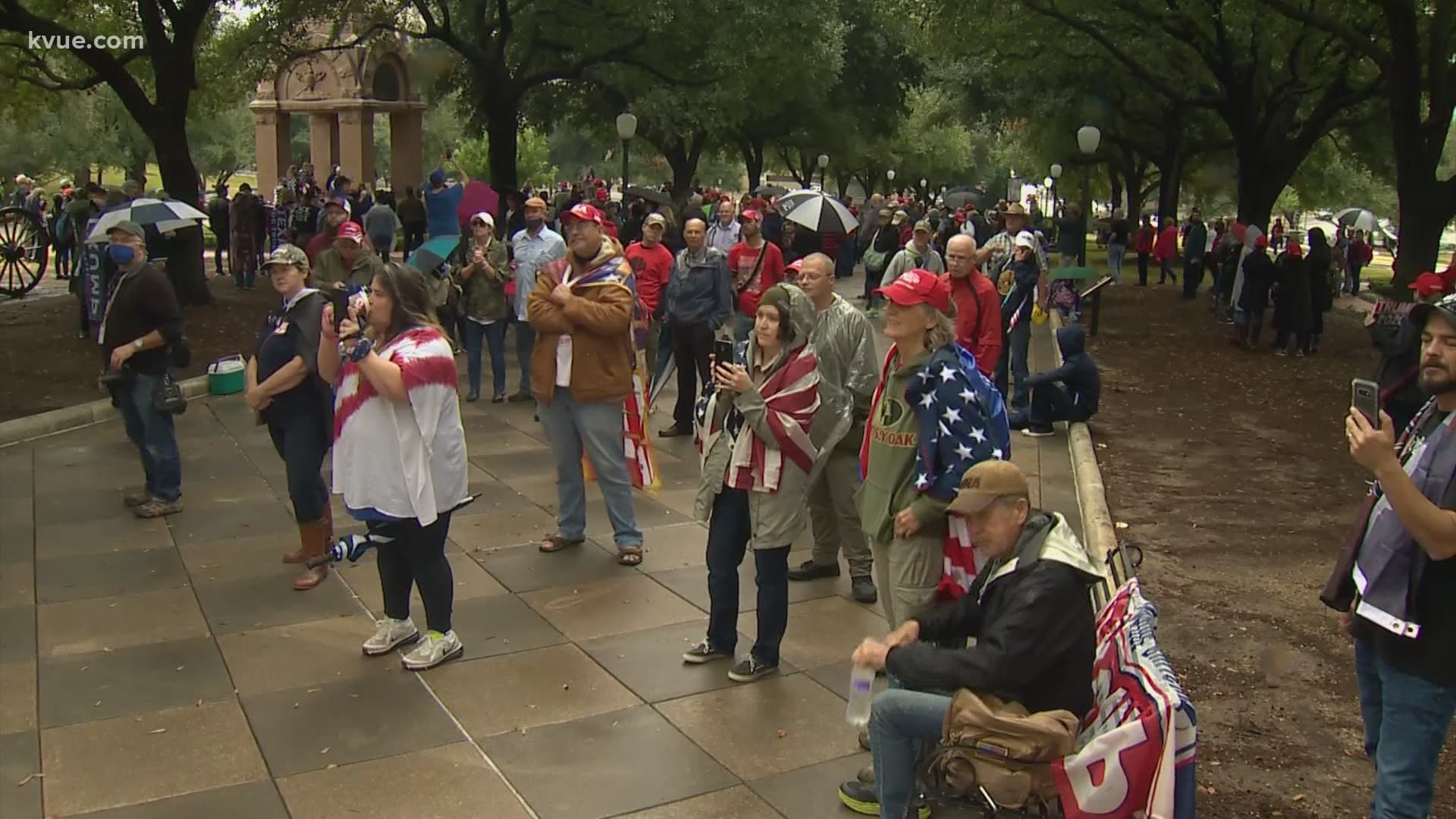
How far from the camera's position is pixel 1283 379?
15.5 meters

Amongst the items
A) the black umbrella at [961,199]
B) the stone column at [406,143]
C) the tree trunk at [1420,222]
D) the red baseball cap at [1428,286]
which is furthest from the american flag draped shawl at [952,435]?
the black umbrella at [961,199]

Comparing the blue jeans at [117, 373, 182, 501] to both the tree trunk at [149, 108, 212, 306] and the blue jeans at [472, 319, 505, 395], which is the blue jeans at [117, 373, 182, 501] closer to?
the blue jeans at [472, 319, 505, 395]

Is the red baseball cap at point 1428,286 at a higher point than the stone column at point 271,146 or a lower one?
lower

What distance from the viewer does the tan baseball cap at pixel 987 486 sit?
366 centimetres

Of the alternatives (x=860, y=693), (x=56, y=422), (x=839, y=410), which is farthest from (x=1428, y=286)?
(x=56, y=422)

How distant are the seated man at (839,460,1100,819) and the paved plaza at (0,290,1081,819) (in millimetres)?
843

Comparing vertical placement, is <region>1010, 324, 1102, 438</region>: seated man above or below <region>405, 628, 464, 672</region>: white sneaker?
→ above

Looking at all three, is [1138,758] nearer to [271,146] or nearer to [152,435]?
[152,435]

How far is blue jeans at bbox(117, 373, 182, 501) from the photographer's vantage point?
26.4 feet

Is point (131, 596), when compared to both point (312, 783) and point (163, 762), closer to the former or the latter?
point (163, 762)

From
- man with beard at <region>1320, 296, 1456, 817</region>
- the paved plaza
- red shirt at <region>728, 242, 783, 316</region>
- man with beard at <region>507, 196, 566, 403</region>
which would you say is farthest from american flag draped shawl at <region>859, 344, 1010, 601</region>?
man with beard at <region>507, 196, 566, 403</region>

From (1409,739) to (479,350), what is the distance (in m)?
9.86

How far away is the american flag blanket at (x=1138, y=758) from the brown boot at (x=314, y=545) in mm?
4612

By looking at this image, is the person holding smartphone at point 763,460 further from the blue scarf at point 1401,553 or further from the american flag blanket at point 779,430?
the blue scarf at point 1401,553
